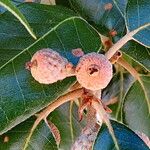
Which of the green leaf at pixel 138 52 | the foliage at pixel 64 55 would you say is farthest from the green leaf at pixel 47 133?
the green leaf at pixel 138 52

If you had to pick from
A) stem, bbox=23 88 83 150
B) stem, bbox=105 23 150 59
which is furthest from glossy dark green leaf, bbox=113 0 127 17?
stem, bbox=23 88 83 150

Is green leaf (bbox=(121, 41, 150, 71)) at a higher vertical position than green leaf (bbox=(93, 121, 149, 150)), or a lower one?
higher

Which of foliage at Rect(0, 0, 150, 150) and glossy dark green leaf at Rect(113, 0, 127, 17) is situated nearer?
foliage at Rect(0, 0, 150, 150)

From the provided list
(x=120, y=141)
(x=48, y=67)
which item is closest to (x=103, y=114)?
(x=120, y=141)

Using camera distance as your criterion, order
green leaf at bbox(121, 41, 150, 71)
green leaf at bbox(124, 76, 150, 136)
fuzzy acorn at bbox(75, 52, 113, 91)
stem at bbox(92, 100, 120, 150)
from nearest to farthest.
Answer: fuzzy acorn at bbox(75, 52, 113, 91), stem at bbox(92, 100, 120, 150), green leaf at bbox(121, 41, 150, 71), green leaf at bbox(124, 76, 150, 136)

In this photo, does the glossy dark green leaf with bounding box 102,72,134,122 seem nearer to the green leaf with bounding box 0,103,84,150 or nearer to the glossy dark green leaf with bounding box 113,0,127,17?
the green leaf with bounding box 0,103,84,150
